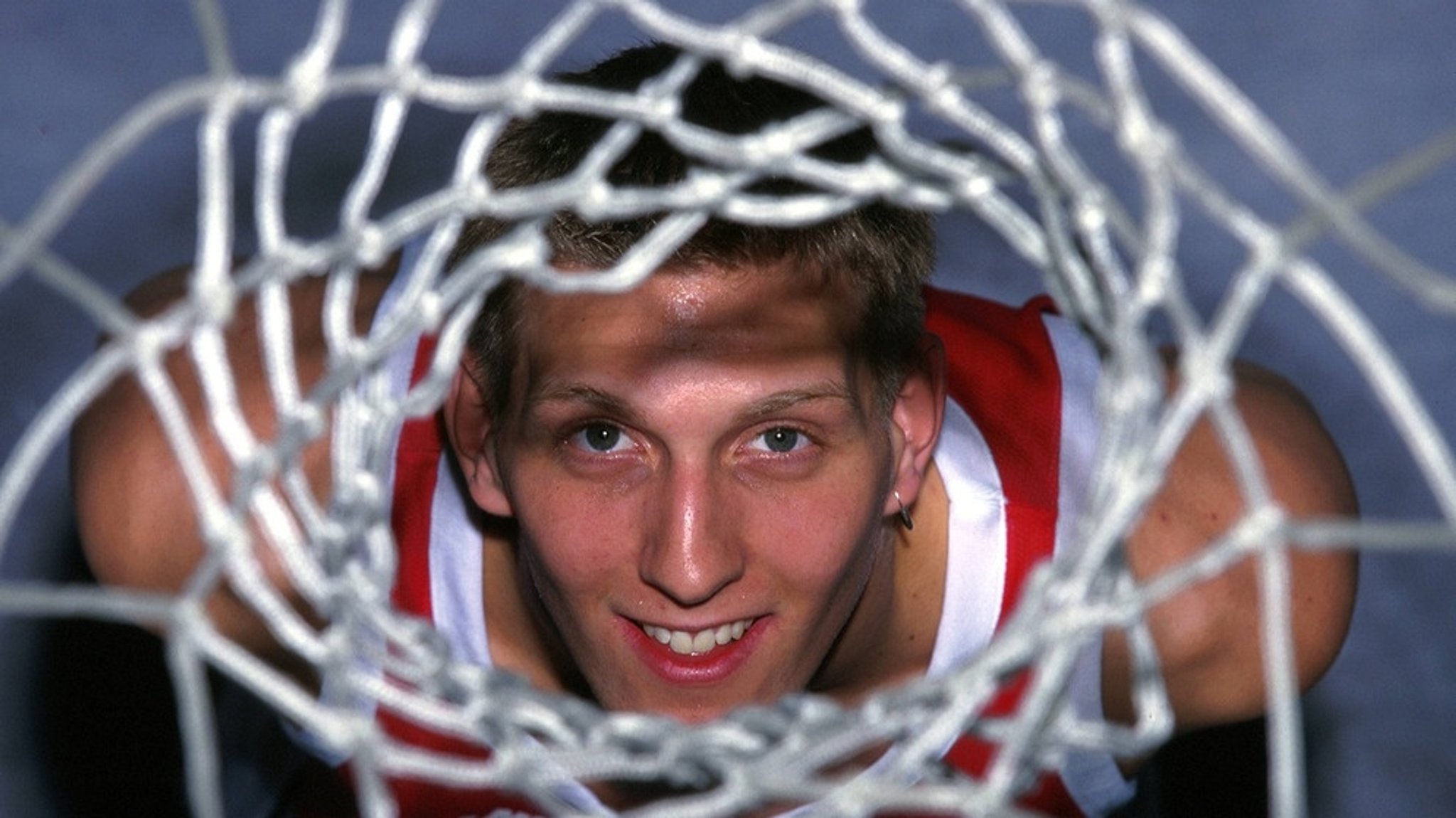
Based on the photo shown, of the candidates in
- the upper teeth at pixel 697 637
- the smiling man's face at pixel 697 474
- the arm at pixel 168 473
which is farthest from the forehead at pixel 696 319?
the arm at pixel 168 473

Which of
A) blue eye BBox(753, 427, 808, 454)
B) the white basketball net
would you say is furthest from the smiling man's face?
the white basketball net

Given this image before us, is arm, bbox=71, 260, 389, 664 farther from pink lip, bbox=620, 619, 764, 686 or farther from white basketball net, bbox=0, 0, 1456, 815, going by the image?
white basketball net, bbox=0, 0, 1456, 815

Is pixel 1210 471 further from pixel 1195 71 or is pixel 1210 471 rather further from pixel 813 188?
pixel 1195 71

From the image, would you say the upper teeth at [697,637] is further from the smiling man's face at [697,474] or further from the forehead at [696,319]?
the forehead at [696,319]

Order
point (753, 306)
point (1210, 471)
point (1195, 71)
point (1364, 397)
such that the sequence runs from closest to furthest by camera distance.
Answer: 1. point (1195, 71)
2. point (753, 306)
3. point (1210, 471)
4. point (1364, 397)

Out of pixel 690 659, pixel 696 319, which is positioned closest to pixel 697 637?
pixel 690 659

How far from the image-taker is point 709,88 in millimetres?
755

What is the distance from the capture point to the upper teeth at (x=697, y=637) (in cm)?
77

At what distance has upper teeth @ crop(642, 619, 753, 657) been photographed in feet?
2.53

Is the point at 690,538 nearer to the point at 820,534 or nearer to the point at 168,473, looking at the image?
the point at 820,534

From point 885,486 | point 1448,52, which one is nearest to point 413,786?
point 885,486

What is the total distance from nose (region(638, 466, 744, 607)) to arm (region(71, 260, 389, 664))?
0.82 ft

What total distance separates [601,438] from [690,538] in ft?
0.20

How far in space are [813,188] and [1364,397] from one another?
680mm
